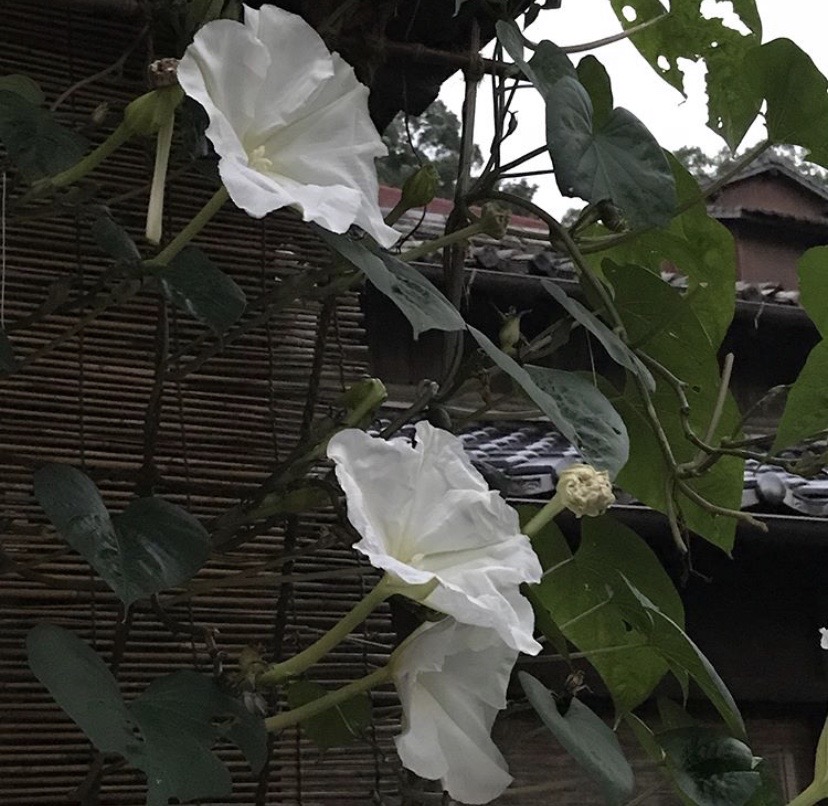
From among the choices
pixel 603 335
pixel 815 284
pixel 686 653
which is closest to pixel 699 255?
pixel 815 284

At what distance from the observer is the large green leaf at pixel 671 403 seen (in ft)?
3.29

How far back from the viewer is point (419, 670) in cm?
66

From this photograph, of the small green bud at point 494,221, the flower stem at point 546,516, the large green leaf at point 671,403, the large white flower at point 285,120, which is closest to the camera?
the large white flower at point 285,120

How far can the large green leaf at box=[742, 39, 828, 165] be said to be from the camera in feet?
3.30

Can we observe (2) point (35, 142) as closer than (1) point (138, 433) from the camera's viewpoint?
Yes

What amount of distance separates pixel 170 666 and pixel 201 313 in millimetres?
347

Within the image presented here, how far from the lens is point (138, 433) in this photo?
102cm

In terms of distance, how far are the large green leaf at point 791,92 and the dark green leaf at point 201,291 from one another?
54 centimetres

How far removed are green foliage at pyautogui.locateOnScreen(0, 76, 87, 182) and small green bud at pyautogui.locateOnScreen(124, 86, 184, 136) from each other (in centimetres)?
8

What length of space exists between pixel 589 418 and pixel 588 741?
8.6 inches

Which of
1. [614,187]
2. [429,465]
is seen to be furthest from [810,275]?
[429,465]

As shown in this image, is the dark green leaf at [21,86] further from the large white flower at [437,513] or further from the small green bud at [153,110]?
the large white flower at [437,513]

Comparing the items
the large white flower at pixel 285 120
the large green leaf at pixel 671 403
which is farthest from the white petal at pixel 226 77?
the large green leaf at pixel 671 403

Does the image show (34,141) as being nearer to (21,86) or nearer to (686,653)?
(21,86)
